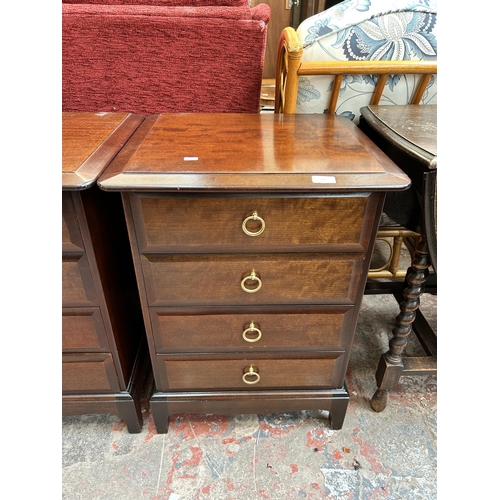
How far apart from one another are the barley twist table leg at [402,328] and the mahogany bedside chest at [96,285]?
0.76 m

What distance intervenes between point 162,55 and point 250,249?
0.74 metres

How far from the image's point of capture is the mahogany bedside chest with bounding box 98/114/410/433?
2.30ft

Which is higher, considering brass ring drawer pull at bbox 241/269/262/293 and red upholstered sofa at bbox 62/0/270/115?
red upholstered sofa at bbox 62/0/270/115

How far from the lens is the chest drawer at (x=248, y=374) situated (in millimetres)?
977

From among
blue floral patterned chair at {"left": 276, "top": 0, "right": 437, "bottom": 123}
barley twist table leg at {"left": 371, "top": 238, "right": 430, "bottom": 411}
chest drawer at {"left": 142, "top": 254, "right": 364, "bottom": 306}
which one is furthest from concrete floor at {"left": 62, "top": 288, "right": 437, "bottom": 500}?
blue floral patterned chair at {"left": 276, "top": 0, "right": 437, "bottom": 123}

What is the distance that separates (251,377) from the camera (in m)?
1.00

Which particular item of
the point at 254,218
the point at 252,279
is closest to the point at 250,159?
the point at 254,218

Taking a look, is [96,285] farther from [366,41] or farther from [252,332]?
[366,41]

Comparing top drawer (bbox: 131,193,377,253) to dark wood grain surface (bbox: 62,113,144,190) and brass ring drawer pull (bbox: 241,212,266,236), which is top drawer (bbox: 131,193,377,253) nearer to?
brass ring drawer pull (bbox: 241,212,266,236)

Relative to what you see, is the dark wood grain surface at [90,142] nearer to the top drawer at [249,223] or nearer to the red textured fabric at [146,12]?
the top drawer at [249,223]

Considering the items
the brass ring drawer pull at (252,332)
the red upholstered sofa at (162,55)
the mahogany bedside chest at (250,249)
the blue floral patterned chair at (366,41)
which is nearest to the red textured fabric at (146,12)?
the red upholstered sofa at (162,55)

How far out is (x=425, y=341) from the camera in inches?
49.1

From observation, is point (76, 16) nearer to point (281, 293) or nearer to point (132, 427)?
point (281, 293)

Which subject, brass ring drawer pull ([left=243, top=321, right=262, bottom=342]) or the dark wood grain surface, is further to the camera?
brass ring drawer pull ([left=243, top=321, right=262, bottom=342])
